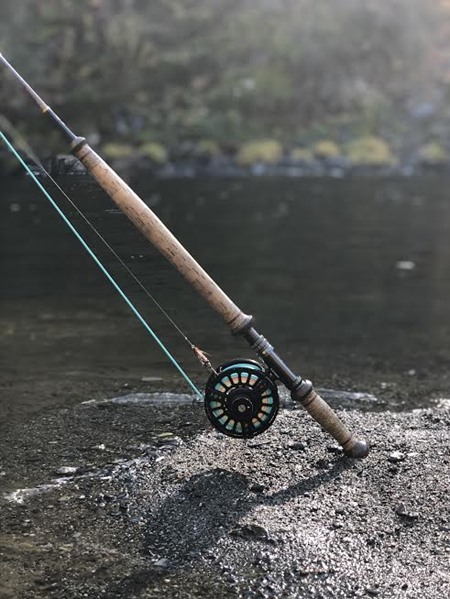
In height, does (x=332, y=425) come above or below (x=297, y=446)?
above

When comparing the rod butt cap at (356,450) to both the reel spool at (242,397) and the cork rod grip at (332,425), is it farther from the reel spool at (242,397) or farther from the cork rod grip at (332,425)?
the reel spool at (242,397)

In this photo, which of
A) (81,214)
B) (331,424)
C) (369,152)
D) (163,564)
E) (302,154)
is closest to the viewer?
(163,564)

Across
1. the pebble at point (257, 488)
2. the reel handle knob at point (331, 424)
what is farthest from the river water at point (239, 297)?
the pebble at point (257, 488)

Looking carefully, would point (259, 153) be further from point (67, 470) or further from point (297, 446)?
point (67, 470)

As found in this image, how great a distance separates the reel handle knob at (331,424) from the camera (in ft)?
22.7

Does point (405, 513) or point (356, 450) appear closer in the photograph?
point (405, 513)

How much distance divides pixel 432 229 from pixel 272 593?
2320 centimetres

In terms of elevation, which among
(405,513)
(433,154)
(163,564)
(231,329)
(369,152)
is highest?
(433,154)

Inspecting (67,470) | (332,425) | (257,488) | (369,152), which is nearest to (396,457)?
(332,425)

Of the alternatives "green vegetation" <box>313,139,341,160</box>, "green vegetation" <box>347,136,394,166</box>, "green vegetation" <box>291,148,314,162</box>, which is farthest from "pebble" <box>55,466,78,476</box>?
"green vegetation" <box>347,136,394,166</box>

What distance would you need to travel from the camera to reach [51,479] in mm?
7113

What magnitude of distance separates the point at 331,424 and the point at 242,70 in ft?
207

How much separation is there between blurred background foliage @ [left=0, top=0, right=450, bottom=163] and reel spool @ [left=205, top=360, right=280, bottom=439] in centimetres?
4399

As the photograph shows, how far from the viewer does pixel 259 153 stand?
53.0 m
